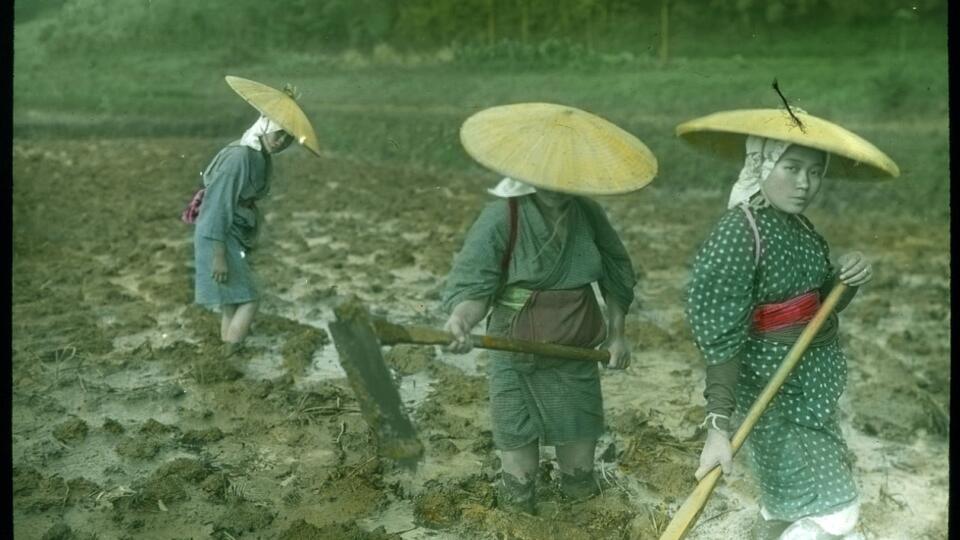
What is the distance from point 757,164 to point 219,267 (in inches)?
78.2

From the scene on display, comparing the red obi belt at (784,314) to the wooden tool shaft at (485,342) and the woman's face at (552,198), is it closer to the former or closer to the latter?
the wooden tool shaft at (485,342)

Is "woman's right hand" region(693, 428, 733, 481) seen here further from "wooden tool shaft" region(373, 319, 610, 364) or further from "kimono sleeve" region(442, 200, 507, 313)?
"kimono sleeve" region(442, 200, 507, 313)

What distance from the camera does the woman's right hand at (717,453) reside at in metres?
2.71

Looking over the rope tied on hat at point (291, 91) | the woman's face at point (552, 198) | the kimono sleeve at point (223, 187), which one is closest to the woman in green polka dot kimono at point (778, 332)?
the woman's face at point (552, 198)

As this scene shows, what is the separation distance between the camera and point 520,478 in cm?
318

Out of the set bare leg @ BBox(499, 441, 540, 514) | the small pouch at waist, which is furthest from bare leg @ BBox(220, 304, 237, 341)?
the small pouch at waist

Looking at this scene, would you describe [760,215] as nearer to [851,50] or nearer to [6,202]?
[851,50]

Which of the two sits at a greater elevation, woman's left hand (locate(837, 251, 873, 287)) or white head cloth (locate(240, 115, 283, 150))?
white head cloth (locate(240, 115, 283, 150))

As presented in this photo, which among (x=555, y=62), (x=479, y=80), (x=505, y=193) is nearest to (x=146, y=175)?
(x=479, y=80)

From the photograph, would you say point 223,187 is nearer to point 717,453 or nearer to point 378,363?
point 378,363

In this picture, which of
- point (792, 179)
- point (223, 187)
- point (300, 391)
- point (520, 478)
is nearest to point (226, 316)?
point (300, 391)

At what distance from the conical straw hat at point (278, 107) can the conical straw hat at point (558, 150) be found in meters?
0.66

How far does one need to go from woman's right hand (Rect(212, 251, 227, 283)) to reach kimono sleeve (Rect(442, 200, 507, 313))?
1.18 metres

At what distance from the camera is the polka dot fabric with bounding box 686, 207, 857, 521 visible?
275 centimetres
